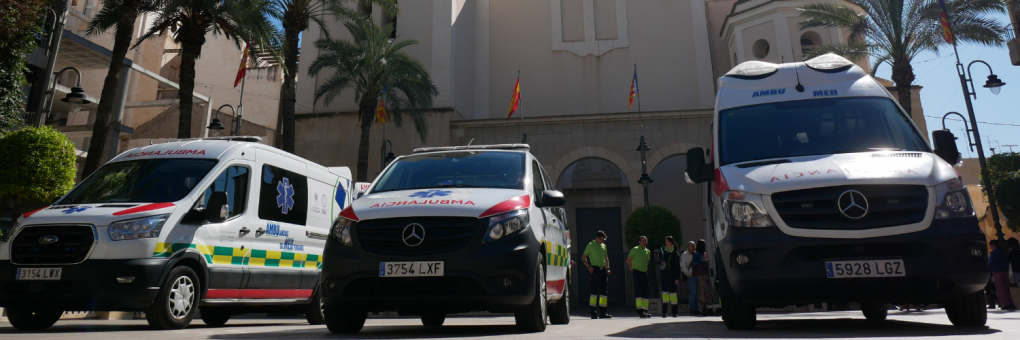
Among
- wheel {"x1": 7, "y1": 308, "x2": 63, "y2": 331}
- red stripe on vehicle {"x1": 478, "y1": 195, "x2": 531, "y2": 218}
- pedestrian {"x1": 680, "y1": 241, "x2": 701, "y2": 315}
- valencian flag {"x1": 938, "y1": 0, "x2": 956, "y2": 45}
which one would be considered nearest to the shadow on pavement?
red stripe on vehicle {"x1": 478, "y1": 195, "x2": 531, "y2": 218}

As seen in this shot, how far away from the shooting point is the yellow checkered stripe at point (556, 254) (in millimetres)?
6249

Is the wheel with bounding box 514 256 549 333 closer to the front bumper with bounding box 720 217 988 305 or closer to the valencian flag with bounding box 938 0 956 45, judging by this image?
the front bumper with bounding box 720 217 988 305

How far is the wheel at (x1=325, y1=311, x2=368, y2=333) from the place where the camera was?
560 cm

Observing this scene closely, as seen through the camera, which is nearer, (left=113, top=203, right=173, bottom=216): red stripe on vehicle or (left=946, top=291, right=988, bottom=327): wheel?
(left=946, top=291, right=988, bottom=327): wheel

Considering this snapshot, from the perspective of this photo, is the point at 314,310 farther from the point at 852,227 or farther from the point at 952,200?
the point at 952,200

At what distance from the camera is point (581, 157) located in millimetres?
28234

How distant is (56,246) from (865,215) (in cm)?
685

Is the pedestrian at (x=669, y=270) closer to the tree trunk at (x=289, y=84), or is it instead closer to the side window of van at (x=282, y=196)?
the side window of van at (x=282, y=196)

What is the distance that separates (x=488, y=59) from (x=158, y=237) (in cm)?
2880

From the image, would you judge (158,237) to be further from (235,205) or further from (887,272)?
(887,272)

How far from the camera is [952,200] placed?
193 inches

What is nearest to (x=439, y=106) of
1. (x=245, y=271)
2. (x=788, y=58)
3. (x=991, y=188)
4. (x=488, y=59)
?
(x=488, y=59)

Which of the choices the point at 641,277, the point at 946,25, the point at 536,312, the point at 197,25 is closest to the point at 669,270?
the point at 641,277

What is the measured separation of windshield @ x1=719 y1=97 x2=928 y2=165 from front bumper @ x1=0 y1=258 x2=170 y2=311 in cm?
543
